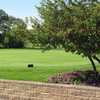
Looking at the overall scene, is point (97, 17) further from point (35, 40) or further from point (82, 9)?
point (35, 40)

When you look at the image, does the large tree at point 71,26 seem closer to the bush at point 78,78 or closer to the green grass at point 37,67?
the bush at point 78,78

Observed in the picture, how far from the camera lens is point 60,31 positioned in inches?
609

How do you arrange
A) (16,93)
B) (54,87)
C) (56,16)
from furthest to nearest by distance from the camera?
1. (56,16)
2. (16,93)
3. (54,87)

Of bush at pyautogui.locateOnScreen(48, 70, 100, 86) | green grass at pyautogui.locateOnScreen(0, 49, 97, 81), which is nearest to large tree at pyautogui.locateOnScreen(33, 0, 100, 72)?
bush at pyautogui.locateOnScreen(48, 70, 100, 86)

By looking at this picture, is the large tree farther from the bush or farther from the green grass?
the green grass

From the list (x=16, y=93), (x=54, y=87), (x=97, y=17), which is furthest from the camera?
(x=97, y=17)

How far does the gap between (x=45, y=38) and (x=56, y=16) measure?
977 mm

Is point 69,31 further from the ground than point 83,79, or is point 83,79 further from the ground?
point 69,31

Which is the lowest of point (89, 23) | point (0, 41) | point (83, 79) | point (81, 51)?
point (0, 41)

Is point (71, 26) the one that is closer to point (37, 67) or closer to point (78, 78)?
point (78, 78)

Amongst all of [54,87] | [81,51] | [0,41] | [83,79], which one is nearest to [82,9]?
[81,51]

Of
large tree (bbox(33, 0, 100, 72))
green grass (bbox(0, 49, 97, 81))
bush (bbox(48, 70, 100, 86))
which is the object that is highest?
large tree (bbox(33, 0, 100, 72))

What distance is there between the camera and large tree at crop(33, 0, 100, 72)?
15062 mm

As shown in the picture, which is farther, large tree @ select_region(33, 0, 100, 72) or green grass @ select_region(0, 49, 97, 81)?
green grass @ select_region(0, 49, 97, 81)
